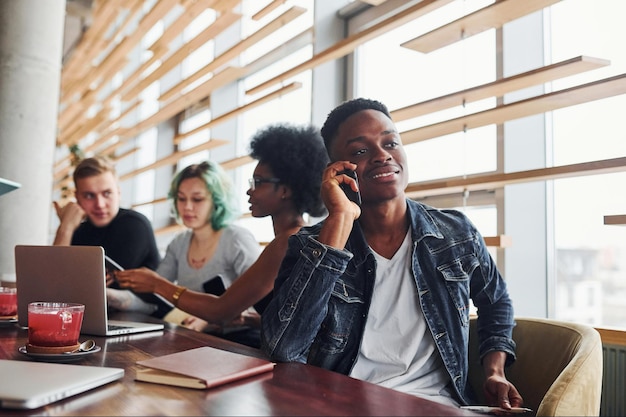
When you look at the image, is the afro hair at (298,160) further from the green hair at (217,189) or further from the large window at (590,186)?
the large window at (590,186)

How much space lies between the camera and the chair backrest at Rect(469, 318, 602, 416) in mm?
1080

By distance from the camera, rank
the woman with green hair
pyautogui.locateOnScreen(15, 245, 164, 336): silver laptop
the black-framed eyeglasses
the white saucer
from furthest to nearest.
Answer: the woman with green hair
the black-framed eyeglasses
pyautogui.locateOnScreen(15, 245, 164, 336): silver laptop
the white saucer

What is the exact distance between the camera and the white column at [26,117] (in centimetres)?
315

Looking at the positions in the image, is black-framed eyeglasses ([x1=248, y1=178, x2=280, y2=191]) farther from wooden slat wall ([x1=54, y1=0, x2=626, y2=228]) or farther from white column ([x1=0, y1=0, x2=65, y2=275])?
white column ([x1=0, y1=0, x2=65, y2=275])

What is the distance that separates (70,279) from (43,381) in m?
0.61

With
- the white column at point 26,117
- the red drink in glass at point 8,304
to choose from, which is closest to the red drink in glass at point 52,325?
the red drink in glass at point 8,304

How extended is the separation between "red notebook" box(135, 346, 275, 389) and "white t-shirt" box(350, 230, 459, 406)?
333mm

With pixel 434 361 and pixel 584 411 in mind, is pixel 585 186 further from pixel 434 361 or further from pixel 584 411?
pixel 584 411

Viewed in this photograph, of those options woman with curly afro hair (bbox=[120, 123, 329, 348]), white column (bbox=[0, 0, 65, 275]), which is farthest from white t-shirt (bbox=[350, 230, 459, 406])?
white column (bbox=[0, 0, 65, 275])

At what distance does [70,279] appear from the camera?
5.01 feet

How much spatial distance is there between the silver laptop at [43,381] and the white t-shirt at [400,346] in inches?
23.6

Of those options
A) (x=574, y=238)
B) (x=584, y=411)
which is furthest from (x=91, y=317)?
(x=574, y=238)

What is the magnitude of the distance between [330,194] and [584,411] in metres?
0.70

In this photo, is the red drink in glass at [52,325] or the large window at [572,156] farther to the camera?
the large window at [572,156]
